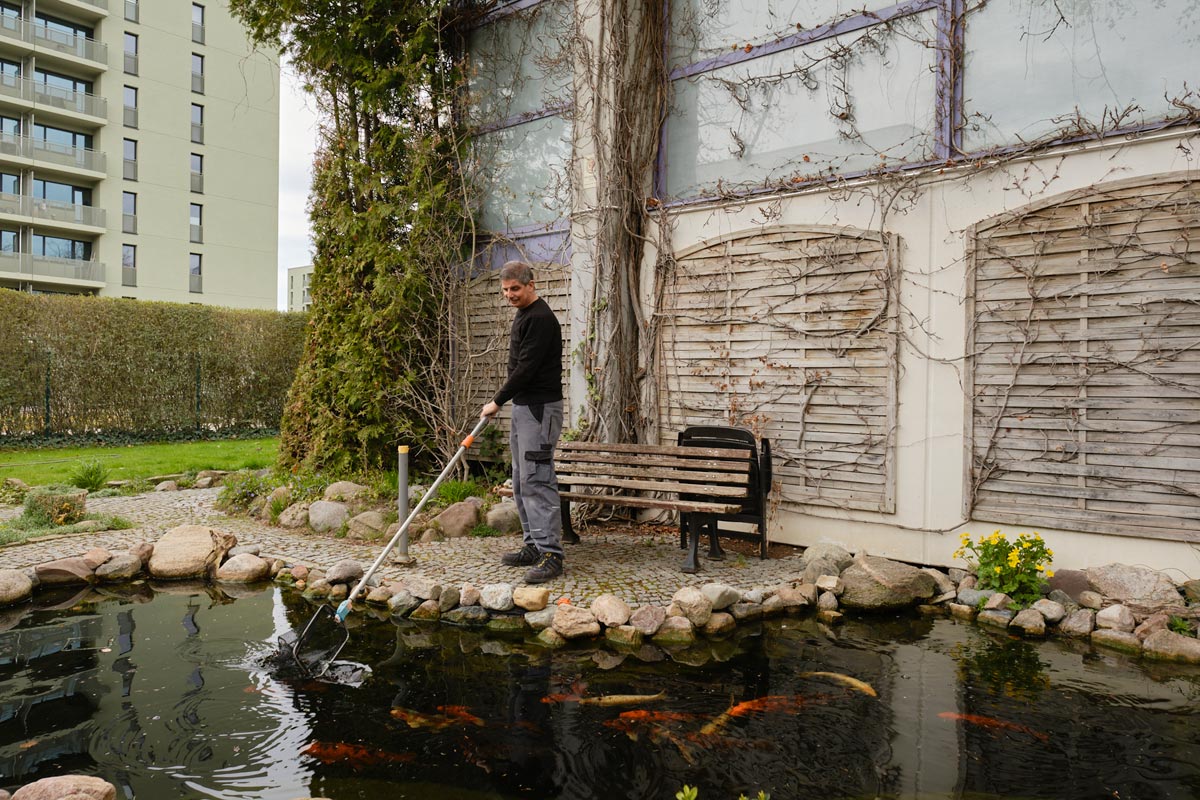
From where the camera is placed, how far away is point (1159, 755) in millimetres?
3129

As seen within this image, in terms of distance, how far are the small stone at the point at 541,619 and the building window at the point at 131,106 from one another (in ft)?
103

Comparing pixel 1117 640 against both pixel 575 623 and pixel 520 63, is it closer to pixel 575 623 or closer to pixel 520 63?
pixel 575 623

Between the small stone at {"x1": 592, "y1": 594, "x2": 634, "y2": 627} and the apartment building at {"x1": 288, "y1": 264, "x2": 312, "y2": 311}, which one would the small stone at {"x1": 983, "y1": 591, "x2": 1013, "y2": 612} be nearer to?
the small stone at {"x1": 592, "y1": 594, "x2": 634, "y2": 627}

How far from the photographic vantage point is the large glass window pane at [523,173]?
26.4 ft

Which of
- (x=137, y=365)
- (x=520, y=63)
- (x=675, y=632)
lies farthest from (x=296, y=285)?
(x=675, y=632)

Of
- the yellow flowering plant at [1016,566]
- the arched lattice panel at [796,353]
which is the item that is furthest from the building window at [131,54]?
the yellow flowering plant at [1016,566]

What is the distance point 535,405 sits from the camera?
524 centimetres

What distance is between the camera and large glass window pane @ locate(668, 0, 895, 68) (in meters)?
6.33

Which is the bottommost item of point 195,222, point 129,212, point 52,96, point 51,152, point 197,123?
point 129,212

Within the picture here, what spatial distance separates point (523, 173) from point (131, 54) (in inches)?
1104

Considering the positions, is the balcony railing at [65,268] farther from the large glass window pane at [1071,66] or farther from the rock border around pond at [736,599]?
the large glass window pane at [1071,66]

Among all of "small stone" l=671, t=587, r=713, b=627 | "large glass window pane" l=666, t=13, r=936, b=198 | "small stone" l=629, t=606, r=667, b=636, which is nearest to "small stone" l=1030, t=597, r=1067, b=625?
"small stone" l=671, t=587, r=713, b=627

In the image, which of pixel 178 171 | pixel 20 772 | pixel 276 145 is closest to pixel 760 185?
pixel 20 772

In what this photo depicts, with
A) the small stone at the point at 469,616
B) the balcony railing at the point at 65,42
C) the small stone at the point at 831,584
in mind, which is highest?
the balcony railing at the point at 65,42
